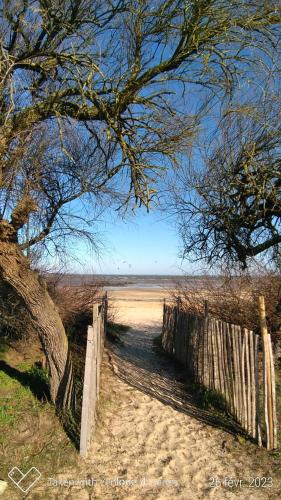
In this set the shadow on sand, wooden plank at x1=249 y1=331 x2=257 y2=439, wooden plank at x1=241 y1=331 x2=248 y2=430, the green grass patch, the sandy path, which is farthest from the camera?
the shadow on sand

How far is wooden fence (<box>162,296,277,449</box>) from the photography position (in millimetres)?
5184

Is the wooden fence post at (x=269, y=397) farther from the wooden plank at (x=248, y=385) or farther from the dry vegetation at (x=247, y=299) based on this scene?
the dry vegetation at (x=247, y=299)

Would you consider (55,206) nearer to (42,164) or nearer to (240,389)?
(42,164)

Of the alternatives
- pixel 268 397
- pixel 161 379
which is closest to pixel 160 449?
pixel 268 397

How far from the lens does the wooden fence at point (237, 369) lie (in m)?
5.18

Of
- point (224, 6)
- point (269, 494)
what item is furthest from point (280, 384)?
point (224, 6)

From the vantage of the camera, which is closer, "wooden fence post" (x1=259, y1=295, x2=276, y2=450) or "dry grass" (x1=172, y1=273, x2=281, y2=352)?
"wooden fence post" (x1=259, y1=295, x2=276, y2=450)

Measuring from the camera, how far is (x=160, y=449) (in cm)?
530

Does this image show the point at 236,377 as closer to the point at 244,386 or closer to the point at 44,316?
the point at 244,386

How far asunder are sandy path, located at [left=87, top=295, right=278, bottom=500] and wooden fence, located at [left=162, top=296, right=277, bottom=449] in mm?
422

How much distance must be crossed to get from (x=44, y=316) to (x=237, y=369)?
304cm

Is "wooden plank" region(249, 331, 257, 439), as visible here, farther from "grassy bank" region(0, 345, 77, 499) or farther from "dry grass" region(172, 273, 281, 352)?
"dry grass" region(172, 273, 281, 352)

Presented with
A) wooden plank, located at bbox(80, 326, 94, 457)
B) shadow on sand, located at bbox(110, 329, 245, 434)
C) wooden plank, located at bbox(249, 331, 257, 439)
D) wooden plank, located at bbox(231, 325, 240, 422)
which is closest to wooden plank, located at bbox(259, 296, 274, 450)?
wooden plank, located at bbox(249, 331, 257, 439)

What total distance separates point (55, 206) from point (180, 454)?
455cm
